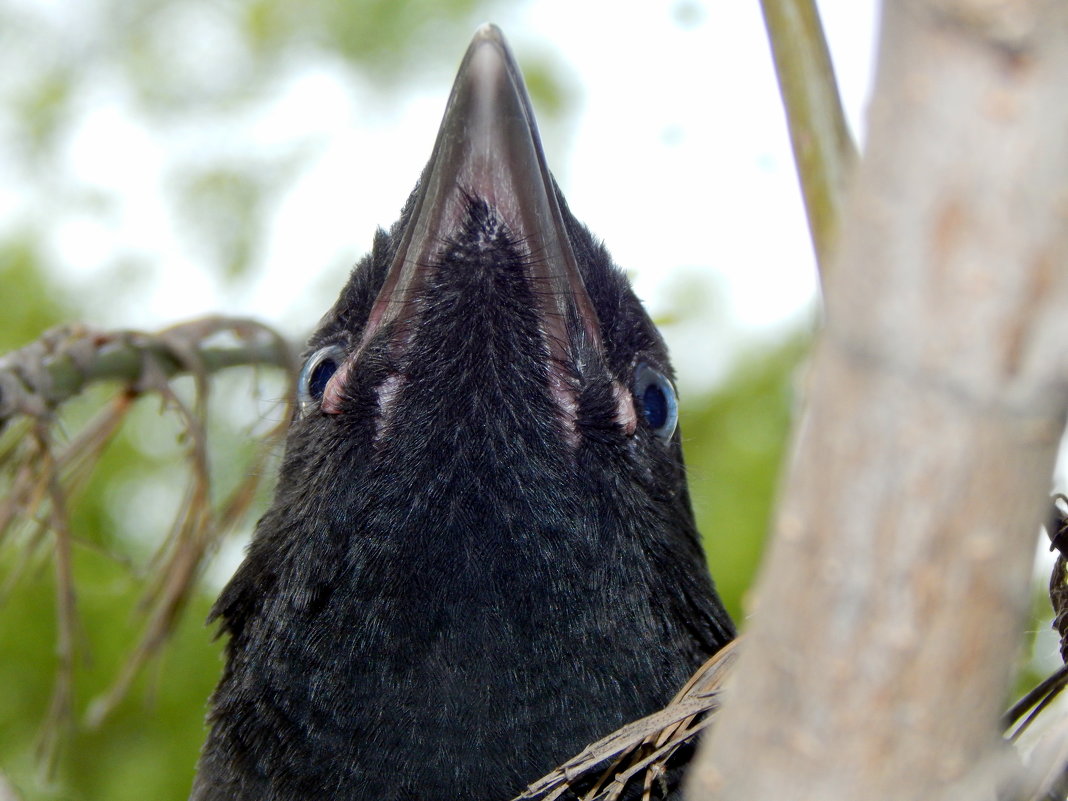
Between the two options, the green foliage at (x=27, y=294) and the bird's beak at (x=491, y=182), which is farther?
the green foliage at (x=27, y=294)

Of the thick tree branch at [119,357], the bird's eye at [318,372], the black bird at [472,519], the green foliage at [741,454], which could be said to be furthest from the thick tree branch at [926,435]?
the green foliage at [741,454]

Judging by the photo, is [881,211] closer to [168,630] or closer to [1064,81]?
[1064,81]

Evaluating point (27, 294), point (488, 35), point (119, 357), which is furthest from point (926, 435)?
point (27, 294)

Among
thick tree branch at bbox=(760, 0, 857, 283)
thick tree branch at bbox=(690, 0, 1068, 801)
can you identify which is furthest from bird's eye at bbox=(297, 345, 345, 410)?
thick tree branch at bbox=(690, 0, 1068, 801)

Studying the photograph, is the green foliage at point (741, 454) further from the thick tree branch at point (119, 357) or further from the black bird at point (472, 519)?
the black bird at point (472, 519)

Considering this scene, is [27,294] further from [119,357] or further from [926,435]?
[926,435]
